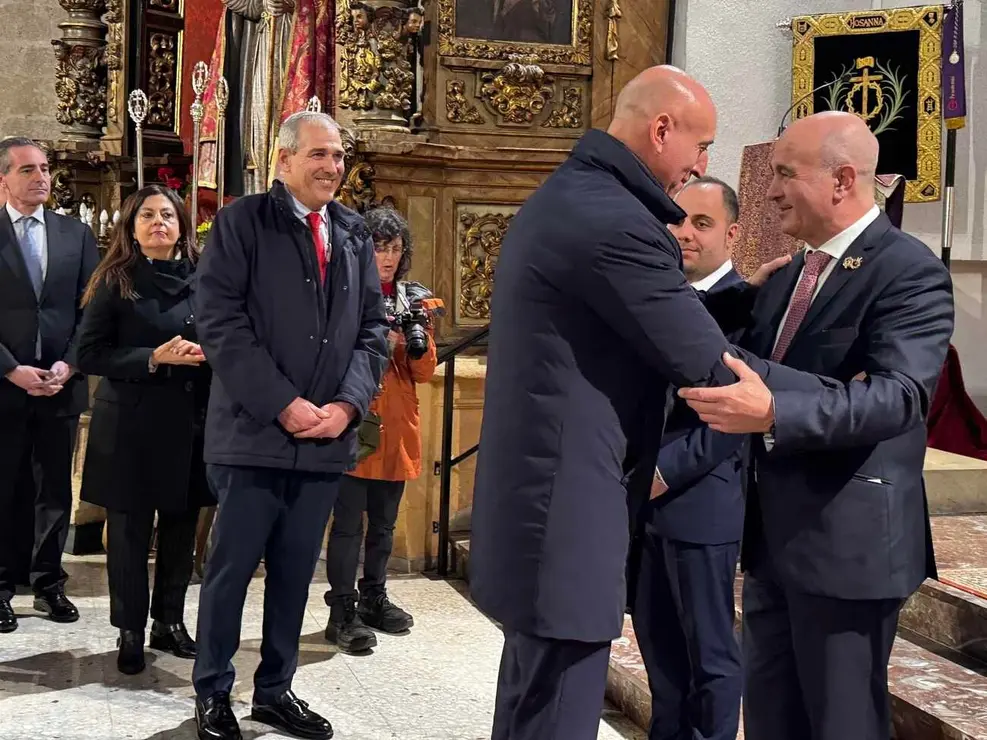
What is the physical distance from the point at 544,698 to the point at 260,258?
63.9 inches

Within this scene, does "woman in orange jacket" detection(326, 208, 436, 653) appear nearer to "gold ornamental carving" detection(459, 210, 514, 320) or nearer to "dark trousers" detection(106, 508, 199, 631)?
"dark trousers" detection(106, 508, 199, 631)

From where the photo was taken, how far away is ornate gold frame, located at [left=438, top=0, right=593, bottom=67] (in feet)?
19.5

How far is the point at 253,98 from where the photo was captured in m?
7.32

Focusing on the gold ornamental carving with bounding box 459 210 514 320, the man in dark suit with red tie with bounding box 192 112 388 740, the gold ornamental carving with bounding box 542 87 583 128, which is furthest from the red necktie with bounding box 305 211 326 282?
the gold ornamental carving with bounding box 542 87 583 128

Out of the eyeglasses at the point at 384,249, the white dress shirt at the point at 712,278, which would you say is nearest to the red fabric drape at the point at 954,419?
the eyeglasses at the point at 384,249

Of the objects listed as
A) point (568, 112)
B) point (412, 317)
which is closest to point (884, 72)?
point (568, 112)

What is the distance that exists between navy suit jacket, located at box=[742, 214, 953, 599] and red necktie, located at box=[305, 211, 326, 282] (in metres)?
1.56

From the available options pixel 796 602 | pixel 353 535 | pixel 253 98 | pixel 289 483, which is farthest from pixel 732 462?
pixel 253 98

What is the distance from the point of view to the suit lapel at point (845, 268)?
228 cm

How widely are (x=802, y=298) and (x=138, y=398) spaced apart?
2393 mm

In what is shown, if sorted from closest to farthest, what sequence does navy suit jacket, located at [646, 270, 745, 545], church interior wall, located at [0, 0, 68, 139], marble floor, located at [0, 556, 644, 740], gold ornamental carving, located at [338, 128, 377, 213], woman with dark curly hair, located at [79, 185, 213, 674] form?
navy suit jacket, located at [646, 270, 745, 545], marble floor, located at [0, 556, 644, 740], woman with dark curly hair, located at [79, 185, 213, 674], gold ornamental carving, located at [338, 128, 377, 213], church interior wall, located at [0, 0, 68, 139]

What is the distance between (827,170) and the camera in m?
2.29

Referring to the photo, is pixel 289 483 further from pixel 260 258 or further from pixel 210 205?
pixel 210 205

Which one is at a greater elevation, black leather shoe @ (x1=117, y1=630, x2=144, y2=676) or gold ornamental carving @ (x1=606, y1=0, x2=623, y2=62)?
gold ornamental carving @ (x1=606, y1=0, x2=623, y2=62)
